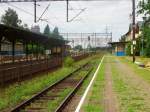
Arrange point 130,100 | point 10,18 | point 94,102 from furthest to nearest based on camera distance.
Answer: point 10,18
point 130,100
point 94,102

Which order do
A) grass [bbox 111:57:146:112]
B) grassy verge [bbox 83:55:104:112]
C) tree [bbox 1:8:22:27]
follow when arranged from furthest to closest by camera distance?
tree [bbox 1:8:22:27], grass [bbox 111:57:146:112], grassy verge [bbox 83:55:104:112]

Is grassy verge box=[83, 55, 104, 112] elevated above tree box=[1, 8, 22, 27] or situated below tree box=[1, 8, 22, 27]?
below

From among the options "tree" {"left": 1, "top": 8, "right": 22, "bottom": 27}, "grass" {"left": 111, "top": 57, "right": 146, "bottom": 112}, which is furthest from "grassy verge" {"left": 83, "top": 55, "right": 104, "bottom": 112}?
"tree" {"left": 1, "top": 8, "right": 22, "bottom": 27}

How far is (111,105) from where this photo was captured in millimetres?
16141

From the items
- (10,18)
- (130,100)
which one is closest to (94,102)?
(130,100)

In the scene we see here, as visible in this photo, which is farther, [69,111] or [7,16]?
[7,16]

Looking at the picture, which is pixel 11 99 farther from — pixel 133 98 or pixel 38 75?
pixel 38 75

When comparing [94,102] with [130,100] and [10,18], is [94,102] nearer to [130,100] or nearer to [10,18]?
[130,100]

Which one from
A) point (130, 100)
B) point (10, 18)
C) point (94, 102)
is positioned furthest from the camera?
point (10, 18)

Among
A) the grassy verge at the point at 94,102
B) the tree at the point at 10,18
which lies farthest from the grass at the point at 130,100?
the tree at the point at 10,18

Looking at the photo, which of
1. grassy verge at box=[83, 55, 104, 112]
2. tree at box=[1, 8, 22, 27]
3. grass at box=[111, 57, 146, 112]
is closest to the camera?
grassy verge at box=[83, 55, 104, 112]

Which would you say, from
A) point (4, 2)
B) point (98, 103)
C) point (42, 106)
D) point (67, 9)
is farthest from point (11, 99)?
point (67, 9)

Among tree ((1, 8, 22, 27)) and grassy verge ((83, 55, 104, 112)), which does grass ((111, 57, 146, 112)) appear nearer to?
grassy verge ((83, 55, 104, 112))

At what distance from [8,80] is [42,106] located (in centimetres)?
775
